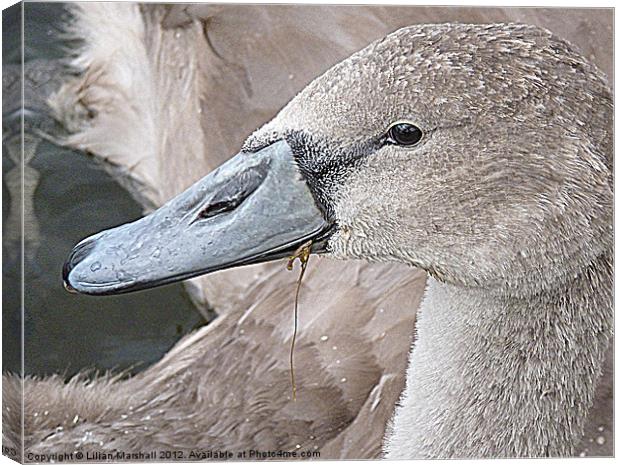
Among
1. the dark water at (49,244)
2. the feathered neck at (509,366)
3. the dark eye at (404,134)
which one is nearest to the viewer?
the dark eye at (404,134)

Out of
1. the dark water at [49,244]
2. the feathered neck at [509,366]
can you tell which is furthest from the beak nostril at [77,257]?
the feathered neck at [509,366]

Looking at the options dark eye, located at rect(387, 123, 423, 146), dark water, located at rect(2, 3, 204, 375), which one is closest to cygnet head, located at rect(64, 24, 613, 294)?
dark eye, located at rect(387, 123, 423, 146)

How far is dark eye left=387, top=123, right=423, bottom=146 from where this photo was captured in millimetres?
1801

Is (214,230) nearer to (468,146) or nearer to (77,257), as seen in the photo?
(77,257)

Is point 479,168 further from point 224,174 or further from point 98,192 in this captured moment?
point 98,192

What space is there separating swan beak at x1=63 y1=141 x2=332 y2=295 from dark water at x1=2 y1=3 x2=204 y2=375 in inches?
20.5

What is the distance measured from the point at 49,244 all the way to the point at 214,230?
2.17 feet

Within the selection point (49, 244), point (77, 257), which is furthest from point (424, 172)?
point (49, 244)

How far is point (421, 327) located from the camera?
6.80ft

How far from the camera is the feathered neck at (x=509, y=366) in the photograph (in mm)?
1929

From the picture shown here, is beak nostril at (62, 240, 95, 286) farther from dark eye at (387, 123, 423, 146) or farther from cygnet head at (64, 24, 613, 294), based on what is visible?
dark eye at (387, 123, 423, 146)

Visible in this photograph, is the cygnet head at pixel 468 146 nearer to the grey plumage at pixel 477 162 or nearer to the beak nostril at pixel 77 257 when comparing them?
the grey plumage at pixel 477 162

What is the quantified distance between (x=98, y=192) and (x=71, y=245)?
0.52 feet

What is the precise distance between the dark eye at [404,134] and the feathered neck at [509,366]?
0.28 meters
